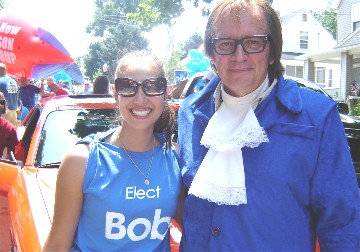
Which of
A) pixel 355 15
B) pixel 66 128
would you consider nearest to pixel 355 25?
pixel 355 15

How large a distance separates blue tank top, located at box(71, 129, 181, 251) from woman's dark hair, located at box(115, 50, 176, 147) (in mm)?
230

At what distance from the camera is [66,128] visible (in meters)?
3.58

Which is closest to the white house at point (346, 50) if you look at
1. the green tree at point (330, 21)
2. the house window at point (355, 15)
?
the house window at point (355, 15)

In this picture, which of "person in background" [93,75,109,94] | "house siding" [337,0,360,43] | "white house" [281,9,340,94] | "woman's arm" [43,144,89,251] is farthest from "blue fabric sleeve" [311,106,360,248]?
"white house" [281,9,340,94]

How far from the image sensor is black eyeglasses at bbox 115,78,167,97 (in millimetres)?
1846

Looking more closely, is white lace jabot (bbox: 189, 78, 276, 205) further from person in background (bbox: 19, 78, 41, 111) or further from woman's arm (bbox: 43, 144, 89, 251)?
person in background (bbox: 19, 78, 41, 111)

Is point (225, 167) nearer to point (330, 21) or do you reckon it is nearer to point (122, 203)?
point (122, 203)

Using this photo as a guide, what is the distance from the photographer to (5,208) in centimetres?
350

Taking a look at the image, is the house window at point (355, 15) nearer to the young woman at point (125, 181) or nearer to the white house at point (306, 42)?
the white house at point (306, 42)

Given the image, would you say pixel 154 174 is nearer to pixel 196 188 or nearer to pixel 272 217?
pixel 196 188

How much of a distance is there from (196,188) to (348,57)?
1968 cm

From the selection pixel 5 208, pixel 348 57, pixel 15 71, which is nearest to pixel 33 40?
pixel 15 71

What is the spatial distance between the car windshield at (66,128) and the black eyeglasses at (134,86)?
5.13 ft

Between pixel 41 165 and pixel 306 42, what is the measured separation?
3526 centimetres
